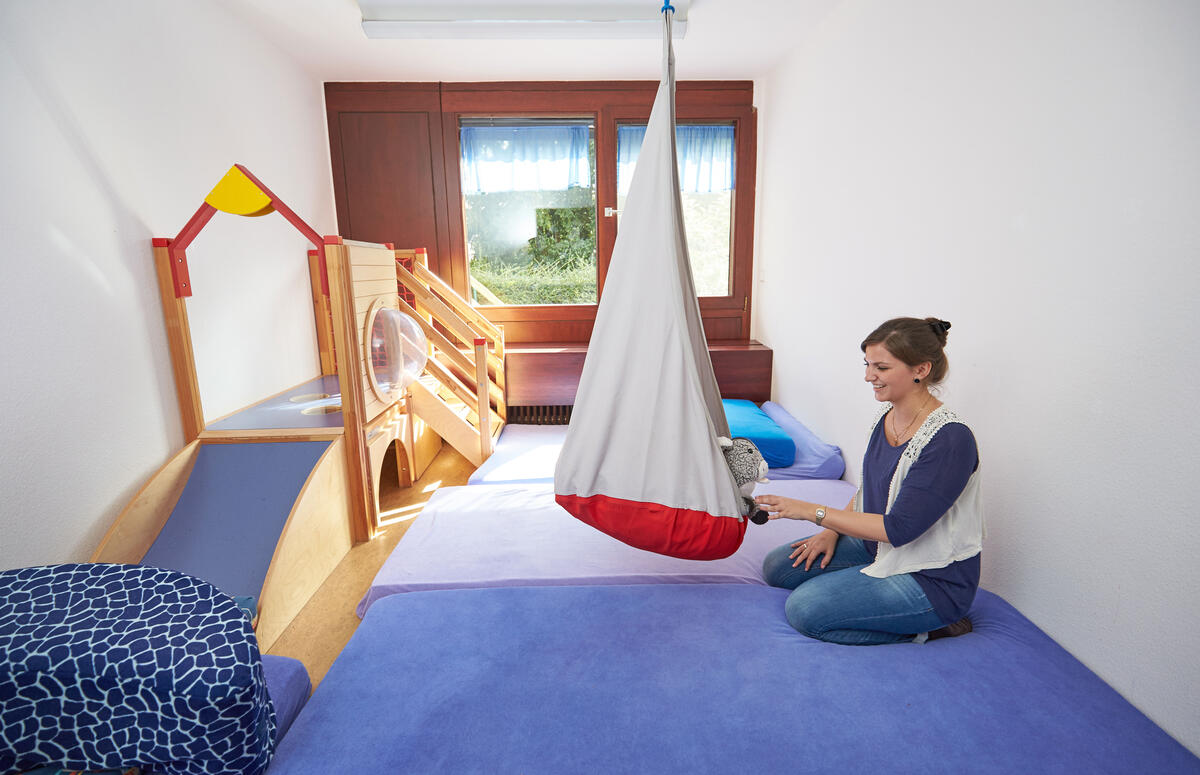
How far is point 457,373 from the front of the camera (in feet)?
12.4

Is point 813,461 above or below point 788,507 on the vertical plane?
below

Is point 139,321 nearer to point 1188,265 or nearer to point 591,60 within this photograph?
point 591,60

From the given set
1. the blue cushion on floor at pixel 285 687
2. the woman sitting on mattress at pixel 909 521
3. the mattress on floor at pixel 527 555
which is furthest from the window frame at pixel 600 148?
the blue cushion on floor at pixel 285 687

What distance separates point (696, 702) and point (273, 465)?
1817 mm

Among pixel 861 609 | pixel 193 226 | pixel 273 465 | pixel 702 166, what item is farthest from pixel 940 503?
pixel 702 166

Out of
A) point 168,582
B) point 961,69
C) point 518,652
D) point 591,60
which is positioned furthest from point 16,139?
point 961,69

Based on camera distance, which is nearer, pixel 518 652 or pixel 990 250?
pixel 518 652

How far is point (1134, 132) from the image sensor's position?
1.25 metres

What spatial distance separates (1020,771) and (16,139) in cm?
298

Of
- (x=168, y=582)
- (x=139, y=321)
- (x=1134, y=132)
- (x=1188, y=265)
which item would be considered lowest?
(x=168, y=582)

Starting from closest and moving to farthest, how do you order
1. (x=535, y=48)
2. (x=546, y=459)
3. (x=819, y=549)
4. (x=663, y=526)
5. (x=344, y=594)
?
(x=663, y=526) < (x=819, y=549) < (x=344, y=594) < (x=546, y=459) < (x=535, y=48)

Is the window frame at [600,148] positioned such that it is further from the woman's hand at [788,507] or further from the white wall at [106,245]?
the woman's hand at [788,507]

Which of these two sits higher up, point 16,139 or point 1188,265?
point 16,139

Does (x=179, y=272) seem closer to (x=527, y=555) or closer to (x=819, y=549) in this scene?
(x=527, y=555)
